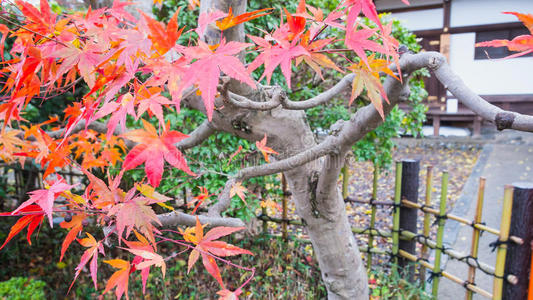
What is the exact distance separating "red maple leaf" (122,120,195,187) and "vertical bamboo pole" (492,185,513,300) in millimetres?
2303

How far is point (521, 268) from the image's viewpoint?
228 cm

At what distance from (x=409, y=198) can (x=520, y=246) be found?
0.85 m

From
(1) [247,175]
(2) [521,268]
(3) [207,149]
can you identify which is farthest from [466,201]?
(1) [247,175]

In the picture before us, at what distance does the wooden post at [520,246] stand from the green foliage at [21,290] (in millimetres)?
3321

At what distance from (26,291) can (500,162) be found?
810 cm

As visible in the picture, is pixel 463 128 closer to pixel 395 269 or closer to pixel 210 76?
pixel 395 269

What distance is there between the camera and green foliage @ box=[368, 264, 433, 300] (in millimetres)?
2746

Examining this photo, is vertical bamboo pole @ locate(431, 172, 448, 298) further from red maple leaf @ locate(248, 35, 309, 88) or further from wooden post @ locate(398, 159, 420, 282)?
red maple leaf @ locate(248, 35, 309, 88)

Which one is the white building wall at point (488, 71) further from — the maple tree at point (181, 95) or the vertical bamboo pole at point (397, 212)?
the maple tree at point (181, 95)

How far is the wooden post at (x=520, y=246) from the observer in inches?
87.7

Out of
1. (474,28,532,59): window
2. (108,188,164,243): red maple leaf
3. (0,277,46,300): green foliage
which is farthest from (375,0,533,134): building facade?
(0,277,46,300): green foliage

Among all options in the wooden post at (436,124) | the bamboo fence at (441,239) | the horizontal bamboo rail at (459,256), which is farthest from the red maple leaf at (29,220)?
the wooden post at (436,124)

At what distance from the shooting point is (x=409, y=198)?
2.95m

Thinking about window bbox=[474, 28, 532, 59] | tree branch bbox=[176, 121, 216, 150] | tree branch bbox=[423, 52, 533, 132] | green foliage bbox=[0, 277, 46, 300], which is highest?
window bbox=[474, 28, 532, 59]
